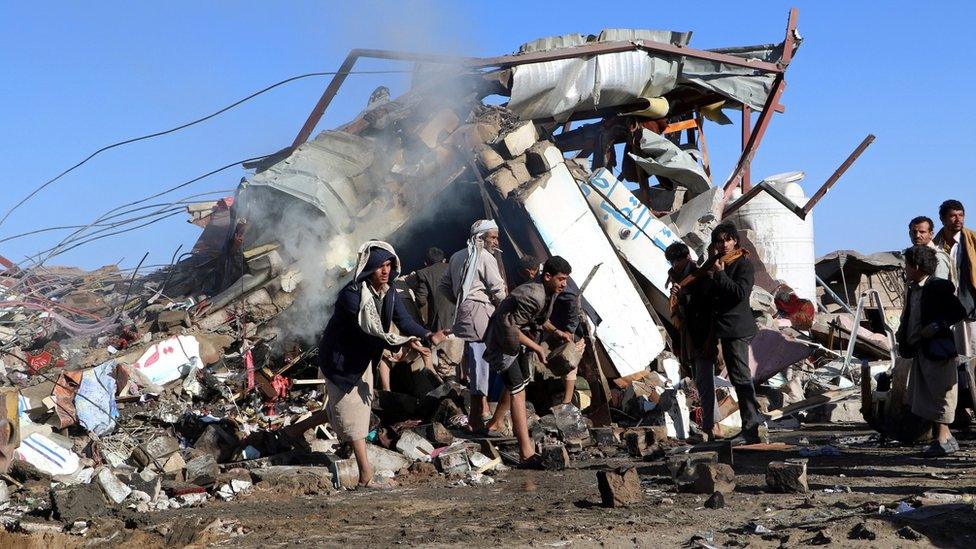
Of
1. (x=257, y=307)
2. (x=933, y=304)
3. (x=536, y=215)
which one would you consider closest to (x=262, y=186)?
(x=257, y=307)

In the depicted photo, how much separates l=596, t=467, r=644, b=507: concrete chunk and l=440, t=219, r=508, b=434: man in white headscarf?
3116 millimetres

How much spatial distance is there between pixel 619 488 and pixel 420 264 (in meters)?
7.64

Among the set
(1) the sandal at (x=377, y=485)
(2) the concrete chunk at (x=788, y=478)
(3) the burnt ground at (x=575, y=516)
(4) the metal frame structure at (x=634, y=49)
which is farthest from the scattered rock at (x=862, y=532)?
(4) the metal frame structure at (x=634, y=49)

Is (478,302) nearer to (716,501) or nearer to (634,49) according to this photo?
(716,501)

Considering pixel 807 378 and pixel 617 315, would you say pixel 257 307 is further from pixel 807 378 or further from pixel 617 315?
pixel 807 378

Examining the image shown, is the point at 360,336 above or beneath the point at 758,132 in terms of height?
beneath

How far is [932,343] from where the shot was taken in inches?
255

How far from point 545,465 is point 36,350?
763 centimetres

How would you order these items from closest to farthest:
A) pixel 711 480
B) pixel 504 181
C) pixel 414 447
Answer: pixel 711 480 → pixel 414 447 → pixel 504 181

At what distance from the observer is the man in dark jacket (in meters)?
10.9

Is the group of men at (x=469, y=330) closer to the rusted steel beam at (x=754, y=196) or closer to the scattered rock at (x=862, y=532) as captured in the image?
the scattered rock at (x=862, y=532)

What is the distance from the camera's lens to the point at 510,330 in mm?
7215

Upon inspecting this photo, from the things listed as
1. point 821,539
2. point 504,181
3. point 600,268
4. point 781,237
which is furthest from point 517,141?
point 821,539

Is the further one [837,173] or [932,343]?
[837,173]
